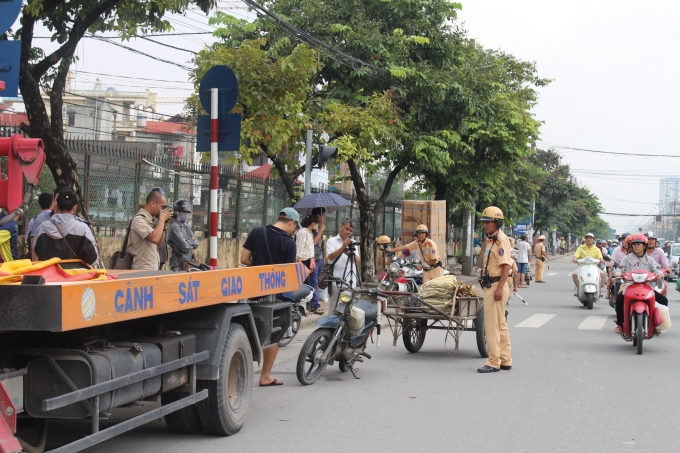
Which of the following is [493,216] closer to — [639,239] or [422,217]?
[639,239]

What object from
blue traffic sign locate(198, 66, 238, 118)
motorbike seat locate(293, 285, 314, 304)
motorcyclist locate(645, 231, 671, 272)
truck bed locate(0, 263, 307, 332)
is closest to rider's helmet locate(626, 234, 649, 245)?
motorcyclist locate(645, 231, 671, 272)

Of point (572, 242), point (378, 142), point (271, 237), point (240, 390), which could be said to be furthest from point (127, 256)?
point (572, 242)

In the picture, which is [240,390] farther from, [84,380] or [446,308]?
[446,308]

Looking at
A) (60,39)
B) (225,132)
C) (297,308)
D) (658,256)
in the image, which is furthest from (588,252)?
(60,39)

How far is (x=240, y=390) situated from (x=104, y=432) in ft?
6.80

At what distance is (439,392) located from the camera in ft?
26.3

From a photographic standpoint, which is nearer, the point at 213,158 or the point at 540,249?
the point at 213,158

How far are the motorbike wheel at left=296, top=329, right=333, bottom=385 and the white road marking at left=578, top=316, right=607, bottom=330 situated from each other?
7.37 metres

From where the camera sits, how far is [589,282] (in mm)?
18000

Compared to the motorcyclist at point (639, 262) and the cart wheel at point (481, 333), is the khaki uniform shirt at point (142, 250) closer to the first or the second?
the cart wheel at point (481, 333)

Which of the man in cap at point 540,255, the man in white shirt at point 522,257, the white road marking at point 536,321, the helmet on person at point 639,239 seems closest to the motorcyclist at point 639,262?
the helmet on person at point 639,239

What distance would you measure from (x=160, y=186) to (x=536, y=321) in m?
7.40

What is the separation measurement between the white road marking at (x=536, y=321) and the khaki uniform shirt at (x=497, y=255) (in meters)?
5.23

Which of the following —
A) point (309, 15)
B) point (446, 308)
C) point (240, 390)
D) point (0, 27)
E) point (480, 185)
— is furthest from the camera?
point (480, 185)
